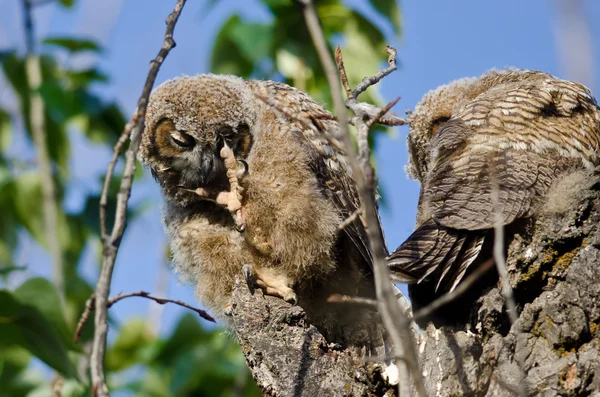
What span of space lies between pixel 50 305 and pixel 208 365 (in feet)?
6.35

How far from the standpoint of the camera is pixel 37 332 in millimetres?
3943

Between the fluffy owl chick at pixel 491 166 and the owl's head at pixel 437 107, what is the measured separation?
0.25 meters

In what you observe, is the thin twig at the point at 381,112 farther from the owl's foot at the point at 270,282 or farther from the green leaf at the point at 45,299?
the green leaf at the point at 45,299

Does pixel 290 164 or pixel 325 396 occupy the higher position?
pixel 290 164

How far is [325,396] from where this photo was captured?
10.2ft

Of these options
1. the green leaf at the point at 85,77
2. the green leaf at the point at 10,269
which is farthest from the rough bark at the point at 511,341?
the green leaf at the point at 85,77

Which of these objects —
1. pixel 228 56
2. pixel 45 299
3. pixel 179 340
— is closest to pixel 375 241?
pixel 45 299

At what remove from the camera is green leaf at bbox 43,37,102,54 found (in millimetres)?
6048

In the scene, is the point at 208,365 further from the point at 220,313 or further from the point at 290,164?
the point at 290,164

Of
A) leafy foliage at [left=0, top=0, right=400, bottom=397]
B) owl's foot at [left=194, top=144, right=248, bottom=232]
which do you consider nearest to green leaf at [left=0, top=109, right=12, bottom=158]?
leafy foliage at [left=0, top=0, right=400, bottom=397]

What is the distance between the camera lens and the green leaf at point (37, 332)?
3904 mm

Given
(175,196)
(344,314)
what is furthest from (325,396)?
(175,196)

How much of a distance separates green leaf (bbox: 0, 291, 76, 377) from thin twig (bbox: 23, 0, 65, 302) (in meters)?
1.54

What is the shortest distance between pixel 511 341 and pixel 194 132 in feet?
6.11
